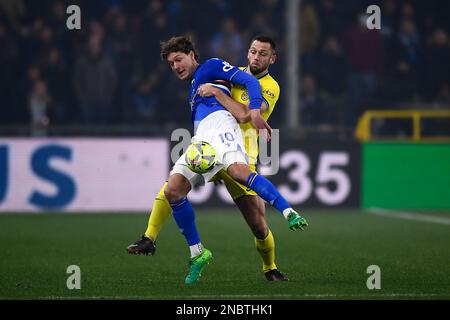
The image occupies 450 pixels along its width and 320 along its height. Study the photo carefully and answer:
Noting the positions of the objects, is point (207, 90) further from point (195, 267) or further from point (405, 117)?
point (405, 117)

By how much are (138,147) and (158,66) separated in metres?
1.66

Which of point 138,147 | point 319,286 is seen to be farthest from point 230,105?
point 138,147

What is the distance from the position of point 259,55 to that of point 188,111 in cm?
877

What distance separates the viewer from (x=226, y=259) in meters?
10.3

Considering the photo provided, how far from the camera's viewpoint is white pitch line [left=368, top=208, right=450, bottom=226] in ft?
49.6

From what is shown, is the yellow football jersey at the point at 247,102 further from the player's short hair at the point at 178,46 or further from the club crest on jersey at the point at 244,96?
the player's short hair at the point at 178,46

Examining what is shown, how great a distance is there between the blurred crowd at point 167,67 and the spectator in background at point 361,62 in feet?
0.05

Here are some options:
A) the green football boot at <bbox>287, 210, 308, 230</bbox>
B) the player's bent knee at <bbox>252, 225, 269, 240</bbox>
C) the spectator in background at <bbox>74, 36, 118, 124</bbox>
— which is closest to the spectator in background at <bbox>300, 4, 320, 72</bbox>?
the spectator in background at <bbox>74, 36, 118, 124</bbox>

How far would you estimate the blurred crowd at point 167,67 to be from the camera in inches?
661

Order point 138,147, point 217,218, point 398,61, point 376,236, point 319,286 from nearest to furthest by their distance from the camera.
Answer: point 319,286 < point 376,236 < point 217,218 < point 138,147 < point 398,61

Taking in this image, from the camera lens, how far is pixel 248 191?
8.42 m

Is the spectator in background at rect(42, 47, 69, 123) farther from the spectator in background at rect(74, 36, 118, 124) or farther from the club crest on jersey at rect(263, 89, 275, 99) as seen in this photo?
the club crest on jersey at rect(263, 89, 275, 99)

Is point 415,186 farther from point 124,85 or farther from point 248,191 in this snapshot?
point 248,191

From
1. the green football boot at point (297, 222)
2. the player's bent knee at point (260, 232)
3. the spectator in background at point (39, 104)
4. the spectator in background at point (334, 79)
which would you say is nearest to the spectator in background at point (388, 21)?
the spectator in background at point (334, 79)
